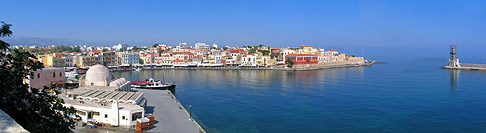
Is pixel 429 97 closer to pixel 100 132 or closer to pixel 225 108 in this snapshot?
pixel 225 108

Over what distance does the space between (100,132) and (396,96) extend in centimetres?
1727

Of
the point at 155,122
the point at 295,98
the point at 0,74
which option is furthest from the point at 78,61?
the point at 0,74

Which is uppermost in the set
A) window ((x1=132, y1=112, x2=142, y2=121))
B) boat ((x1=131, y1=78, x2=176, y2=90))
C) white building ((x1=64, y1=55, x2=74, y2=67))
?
white building ((x1=64, y1=55, x2=74, y2=67))

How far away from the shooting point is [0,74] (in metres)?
4.23

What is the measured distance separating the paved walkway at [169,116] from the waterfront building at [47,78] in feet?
14.5

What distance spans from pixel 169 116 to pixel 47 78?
7479mm

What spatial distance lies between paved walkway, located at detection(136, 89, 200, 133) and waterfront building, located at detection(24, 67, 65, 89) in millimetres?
4426

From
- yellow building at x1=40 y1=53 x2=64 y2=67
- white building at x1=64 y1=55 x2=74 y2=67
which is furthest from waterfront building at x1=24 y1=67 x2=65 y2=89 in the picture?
white building at x1=64 y1=55 x2=74 y2=67

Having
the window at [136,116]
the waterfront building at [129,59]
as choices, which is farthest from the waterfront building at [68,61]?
the window at [136,116]

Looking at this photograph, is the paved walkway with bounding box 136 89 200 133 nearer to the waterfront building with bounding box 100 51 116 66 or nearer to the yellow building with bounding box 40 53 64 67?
the yellow building with bounding box 40 53 64 67

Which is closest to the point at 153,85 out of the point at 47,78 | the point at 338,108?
the point at 47,78

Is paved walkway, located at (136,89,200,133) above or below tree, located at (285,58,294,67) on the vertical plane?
below

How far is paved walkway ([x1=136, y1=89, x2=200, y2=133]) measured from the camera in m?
12.0

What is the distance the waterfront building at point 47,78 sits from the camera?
1692cm
